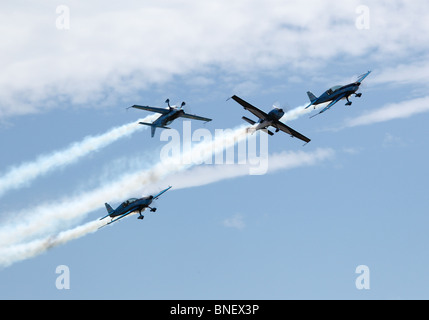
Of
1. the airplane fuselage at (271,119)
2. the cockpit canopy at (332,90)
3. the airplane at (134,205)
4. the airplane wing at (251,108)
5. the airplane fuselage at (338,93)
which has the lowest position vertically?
the airplane at (134,205)

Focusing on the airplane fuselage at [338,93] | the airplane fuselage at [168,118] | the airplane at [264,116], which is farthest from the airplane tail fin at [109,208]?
the airplane fuselage at [338,93]

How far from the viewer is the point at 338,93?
130m

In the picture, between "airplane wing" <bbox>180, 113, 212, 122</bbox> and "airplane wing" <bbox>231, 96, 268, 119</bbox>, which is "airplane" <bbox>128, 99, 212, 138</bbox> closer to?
"airplane wing" <bbox>180, 113, 212, 122</bbox>

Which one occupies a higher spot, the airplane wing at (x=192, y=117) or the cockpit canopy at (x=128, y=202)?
the airplane wing at (x=192, y=117)

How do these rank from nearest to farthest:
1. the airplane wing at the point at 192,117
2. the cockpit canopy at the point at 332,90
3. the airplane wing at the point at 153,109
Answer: the cockpit canopy at the point at 332,90 → the airplane wing at the point at 153,109 → the airplane wing at the point at 192,117

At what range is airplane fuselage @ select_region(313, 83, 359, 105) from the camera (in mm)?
128500

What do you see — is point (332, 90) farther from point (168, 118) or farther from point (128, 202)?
point (128, 202)

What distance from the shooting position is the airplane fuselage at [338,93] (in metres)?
128

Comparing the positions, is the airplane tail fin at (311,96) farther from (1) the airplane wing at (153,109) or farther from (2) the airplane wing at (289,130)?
(1) the airplane wing at (153,109)

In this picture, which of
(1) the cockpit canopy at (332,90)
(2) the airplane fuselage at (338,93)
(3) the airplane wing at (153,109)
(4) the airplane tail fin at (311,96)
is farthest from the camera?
(3) the airplane wing at (153,109)

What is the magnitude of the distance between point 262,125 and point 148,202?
23.0 meters
